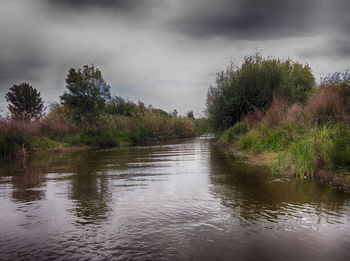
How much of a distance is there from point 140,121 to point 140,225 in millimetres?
30443

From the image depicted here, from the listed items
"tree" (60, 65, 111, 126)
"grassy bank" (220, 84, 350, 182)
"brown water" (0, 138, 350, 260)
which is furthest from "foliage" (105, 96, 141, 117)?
"brown water" (0, 138, 350, 260)

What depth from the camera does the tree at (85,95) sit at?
26.6 metres

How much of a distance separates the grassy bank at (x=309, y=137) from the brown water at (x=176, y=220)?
0.83 meters

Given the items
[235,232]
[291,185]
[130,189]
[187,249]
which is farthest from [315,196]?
[130,189]

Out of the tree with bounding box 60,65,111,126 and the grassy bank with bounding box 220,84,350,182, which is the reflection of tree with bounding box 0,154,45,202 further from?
the tree with bounding box 60,65,111,126

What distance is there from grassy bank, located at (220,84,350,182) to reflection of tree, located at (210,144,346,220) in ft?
2.47

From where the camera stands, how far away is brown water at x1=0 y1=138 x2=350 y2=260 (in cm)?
339

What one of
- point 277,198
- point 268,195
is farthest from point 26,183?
point 277,198

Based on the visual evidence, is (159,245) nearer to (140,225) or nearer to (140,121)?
(140,225)

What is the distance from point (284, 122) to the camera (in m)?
11.8

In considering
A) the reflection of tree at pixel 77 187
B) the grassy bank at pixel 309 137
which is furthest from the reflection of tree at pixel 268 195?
the reflection of tree at pixel 77 187

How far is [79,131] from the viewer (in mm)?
25797

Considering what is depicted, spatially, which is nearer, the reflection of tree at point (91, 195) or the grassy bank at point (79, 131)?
the reflection of tree at point (91, 195)

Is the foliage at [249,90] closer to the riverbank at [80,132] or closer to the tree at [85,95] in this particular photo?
the riverbank at [80,132]
